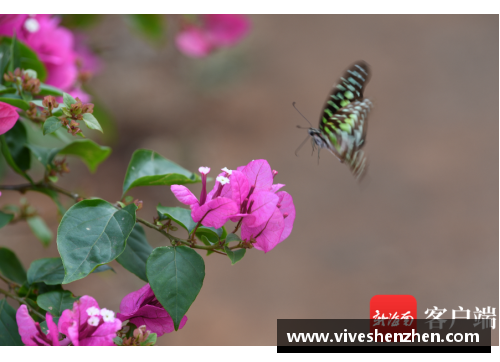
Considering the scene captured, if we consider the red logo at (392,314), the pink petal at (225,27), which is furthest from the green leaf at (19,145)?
the pink petal at (225,27)

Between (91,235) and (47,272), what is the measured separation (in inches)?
5.1

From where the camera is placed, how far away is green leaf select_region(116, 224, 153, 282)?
0.49 metres

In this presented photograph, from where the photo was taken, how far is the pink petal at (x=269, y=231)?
0.46m

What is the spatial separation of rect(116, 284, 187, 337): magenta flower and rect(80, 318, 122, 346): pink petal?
0.14 feet

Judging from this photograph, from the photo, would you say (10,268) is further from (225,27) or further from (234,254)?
(225,27)

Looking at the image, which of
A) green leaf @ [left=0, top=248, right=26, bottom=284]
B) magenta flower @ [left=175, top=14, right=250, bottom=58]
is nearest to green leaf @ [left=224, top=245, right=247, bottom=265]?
green leaf @ [left=0, top=248, right=26, bottom=284]

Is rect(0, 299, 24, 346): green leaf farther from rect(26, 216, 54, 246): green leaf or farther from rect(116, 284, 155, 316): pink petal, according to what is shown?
rect(26, 216, 54, 246): green leaf

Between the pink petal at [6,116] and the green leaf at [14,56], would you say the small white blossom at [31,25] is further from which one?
the pink petal at [6,116]

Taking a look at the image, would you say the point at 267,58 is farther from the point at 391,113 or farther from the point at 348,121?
the point at 348,121

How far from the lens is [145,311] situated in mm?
479

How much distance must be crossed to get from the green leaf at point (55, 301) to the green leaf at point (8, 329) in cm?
6

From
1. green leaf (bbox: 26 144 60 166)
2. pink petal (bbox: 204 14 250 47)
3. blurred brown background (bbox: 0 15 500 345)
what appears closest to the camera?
green leaf (bbox: 26 144 60 166)

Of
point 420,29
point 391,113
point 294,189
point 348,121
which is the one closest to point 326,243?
point 294,189

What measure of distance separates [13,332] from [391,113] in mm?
2958
